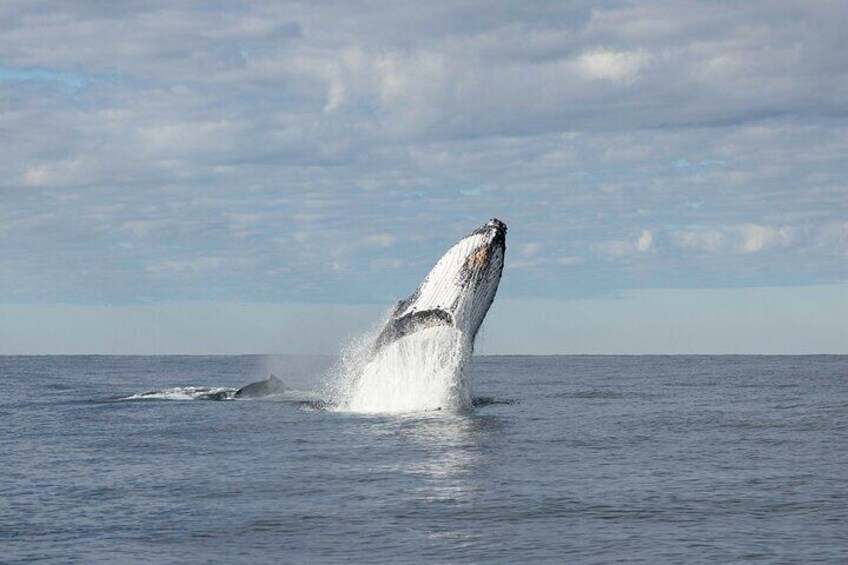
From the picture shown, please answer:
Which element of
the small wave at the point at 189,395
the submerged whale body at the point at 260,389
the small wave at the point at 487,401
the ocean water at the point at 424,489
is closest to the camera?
the ocean water at the point at 424,489

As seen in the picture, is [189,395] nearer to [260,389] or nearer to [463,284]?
[260,389]

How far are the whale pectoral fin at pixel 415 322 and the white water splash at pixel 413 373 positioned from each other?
15cm

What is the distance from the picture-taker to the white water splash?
3209 cm

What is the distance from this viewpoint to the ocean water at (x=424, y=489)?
16.4 m

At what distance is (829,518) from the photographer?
18438mm

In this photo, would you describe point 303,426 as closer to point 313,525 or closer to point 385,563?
point 313,525

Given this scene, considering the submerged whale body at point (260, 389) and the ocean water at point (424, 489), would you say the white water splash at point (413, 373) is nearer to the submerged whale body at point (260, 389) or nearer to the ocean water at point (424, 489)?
the ocean water at point (424, 489)

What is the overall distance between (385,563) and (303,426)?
60.8ft

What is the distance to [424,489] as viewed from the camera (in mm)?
21297

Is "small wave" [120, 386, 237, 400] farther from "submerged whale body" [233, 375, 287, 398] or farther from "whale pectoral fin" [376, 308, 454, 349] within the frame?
"whale pectoral fin" [376, 308, 454, 349]

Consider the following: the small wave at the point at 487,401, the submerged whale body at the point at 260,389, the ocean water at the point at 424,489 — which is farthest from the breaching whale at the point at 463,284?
the submerged whale body at the point at 260,389

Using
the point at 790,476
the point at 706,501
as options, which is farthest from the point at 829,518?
the point at 790,476

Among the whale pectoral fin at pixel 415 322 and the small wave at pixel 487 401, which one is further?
the small wave at pixel 487 401

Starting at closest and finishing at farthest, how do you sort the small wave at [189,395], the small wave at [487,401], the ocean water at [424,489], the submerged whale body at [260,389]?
the ocean water at [424,489] < the small wave at [487,401] < the submerged whale body at [260,389] < the small wave at [189,395]
